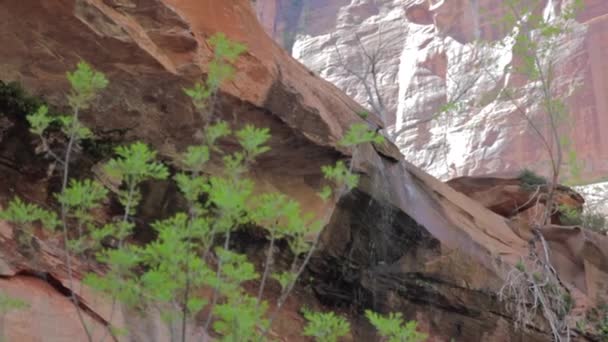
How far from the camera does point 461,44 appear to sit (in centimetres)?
3344

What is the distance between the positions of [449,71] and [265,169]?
85.6 feet

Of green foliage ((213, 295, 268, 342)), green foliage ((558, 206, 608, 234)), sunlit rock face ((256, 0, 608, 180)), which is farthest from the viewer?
sunlit rock face ((256, 0, 608, 180))

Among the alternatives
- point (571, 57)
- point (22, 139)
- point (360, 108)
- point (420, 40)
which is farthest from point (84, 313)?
point (420, 40)

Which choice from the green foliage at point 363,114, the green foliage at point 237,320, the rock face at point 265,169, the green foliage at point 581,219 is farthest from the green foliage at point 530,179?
the green foliage at point 237,320

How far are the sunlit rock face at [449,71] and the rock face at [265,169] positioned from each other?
17550 millimetres

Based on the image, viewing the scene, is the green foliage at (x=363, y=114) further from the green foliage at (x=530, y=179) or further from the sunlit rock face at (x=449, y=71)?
the sunlit rock face at (x=449, y=71)

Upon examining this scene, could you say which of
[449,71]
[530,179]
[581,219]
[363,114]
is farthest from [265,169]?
[449,71]

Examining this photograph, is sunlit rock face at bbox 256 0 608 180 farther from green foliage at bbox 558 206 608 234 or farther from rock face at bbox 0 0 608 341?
rock face at bbox 0 0 608 341

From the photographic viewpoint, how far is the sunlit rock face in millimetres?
29344

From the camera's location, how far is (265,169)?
7246 millimetres

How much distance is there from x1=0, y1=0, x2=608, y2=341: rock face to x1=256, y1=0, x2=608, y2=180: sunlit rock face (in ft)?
57.6

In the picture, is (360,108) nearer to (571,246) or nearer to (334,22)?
(571,246)

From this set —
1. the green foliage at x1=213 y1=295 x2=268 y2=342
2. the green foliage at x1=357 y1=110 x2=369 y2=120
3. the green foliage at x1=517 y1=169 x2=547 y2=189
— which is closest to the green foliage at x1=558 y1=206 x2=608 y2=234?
the green foliage at x1=517 y1=169 x2=547 y2=189

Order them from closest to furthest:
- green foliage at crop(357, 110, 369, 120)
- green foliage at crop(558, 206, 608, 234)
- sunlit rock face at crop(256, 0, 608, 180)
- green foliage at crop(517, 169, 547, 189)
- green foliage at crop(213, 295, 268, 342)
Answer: green foliage at crop(213, 295, 268, 342), green foliage at crop(357, 110, 369, 120), green foliage at crop(558, 206, 608, 234), green foliage at crop(517, 169, 547, 189), sunlit rock face at crop(256, 0, 608, 180)
